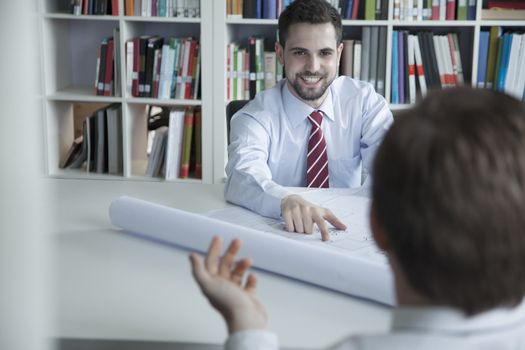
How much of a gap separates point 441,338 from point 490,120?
0.20 metres

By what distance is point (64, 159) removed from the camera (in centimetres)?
373

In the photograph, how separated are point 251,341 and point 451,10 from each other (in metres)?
2.81

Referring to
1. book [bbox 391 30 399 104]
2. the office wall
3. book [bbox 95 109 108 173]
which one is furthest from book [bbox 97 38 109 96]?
the office wall

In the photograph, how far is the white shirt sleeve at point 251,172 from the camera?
162cm

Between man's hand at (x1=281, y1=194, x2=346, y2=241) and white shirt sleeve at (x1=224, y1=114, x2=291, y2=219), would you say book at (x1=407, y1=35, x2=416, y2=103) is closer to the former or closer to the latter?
white shirt sleeve at (x1=224, y1=114, x2=291, y2=219)

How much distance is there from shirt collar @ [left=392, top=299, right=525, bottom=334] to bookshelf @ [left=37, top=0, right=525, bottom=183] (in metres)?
2.77

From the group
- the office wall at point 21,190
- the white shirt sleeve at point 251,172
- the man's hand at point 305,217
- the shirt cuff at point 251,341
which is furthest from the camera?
the white shirt sleeve at point 251,172

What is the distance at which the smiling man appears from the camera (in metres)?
2.18

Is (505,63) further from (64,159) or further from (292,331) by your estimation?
(292,331)

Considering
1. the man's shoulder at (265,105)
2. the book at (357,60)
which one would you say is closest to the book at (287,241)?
the man's shoulder at (265,105)

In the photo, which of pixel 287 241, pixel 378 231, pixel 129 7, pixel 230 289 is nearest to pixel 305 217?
pixel 287 241

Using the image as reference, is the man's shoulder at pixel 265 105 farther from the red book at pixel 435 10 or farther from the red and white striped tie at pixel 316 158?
the red book at pixel 435 10

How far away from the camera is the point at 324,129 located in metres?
2.27

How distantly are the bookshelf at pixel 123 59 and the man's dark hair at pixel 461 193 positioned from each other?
9.04 ft
